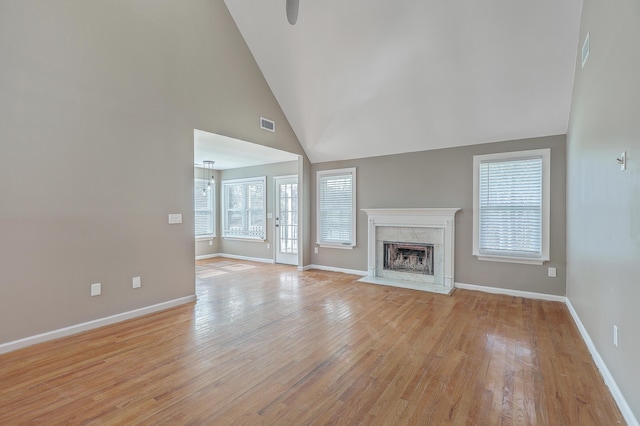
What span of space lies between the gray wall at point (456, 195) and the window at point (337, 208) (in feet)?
0.47

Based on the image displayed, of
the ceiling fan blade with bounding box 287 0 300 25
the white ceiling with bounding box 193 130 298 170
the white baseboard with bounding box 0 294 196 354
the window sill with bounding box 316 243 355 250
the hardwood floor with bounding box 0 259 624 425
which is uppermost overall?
the ceiling fan blade with bounding box 287 0 300 25

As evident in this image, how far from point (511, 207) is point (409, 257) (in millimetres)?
1835

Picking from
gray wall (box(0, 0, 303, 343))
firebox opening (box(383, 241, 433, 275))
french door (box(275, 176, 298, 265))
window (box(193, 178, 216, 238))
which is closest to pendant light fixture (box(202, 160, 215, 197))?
window (box(193, 178, 216, 238))

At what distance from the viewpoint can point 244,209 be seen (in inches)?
321

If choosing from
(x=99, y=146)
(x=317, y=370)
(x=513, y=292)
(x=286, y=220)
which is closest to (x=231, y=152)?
(x=286, y=220)

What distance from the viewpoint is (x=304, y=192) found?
259 inches

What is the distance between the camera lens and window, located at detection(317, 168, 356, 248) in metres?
6.25

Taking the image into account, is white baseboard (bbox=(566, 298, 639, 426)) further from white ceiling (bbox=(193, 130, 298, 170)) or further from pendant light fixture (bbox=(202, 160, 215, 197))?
pendant light fixture (bbox=(202, 160, 215, 197))

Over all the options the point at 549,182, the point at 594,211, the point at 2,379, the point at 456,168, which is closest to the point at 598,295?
the point at 594,211

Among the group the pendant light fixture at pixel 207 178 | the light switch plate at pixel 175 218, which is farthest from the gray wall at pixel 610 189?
the pendant light fixture at pixel 207 178

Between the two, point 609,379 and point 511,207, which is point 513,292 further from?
point 609,379

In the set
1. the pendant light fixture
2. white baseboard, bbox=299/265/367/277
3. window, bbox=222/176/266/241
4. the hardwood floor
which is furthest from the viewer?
the pendant light fixture

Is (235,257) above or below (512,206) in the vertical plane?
below

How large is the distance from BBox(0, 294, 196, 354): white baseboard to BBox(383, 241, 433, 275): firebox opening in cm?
352
